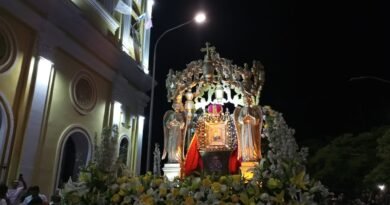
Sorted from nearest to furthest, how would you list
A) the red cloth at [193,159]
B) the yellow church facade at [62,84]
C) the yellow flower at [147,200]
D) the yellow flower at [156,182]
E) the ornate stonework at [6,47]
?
the yellow flower at [147,200] → the yellow flower at [156,182] → the red cloth at [193,159] → the ornate stonework at [6,47] → the yellow church facade at [62,84]

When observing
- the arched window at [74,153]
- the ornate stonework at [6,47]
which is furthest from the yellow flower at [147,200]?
the arched window at [74,153]

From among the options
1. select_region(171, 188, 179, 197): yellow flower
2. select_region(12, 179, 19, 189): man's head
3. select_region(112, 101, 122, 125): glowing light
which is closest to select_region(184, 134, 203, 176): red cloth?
select_region(12, 179, 19, 189): man's head

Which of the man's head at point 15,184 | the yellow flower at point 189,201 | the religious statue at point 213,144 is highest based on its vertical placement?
the religious statue at point 213,144

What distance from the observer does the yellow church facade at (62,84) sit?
35.6ft

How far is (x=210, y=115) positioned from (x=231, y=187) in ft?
21.5

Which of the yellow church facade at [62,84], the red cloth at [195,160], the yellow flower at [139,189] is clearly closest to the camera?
the yellow flower at [139,189]

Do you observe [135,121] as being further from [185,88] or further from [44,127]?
[185,88]

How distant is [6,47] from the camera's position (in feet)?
35.2

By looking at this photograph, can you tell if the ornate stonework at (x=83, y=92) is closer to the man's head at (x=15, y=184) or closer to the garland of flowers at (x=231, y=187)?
the man's head at (x=15, y=184)

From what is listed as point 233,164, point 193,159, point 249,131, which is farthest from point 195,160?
point 249,131

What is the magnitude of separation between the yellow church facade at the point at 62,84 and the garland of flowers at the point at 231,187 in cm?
361

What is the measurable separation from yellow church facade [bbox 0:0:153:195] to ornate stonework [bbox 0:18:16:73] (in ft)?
0.09

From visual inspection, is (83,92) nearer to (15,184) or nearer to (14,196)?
(15,184)

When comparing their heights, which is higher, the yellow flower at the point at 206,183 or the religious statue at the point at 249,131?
the religious statue at the point at 249,131
